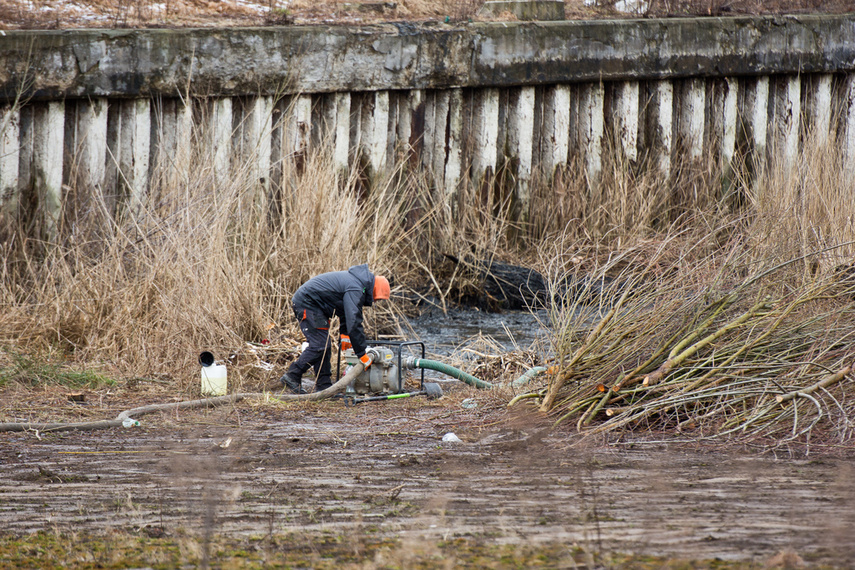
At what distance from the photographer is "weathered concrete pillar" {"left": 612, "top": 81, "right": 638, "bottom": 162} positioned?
1130 cm

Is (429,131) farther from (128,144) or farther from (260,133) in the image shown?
(128,144)

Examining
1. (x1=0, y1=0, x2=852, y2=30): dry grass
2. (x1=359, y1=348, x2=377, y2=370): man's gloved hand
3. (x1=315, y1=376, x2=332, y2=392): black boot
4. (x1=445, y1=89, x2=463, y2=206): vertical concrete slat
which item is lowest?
(x1=315, y1=376, x2=332, y2=392): black boot

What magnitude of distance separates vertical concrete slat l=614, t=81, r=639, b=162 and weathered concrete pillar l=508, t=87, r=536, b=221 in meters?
0.67

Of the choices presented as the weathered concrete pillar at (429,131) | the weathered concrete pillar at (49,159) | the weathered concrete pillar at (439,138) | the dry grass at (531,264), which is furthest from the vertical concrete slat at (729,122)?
the weathered concrete pillar at (49,159)

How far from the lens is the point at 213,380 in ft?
22.9

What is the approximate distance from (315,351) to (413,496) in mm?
3292

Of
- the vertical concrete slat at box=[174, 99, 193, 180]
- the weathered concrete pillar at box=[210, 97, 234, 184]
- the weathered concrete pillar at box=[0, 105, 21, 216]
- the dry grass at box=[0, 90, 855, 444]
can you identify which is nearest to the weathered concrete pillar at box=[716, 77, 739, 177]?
the dry grass at box=[0, 90, 855, 444]

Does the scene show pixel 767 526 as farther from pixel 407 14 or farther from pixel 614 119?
pixel 407 14

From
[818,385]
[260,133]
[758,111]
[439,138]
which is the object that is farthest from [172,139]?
[758,111]

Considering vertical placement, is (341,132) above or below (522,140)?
above

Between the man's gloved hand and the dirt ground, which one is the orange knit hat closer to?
the man's gloved hand

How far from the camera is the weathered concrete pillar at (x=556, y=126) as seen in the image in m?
11.1

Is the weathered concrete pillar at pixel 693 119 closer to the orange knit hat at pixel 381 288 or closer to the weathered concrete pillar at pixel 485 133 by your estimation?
the weathered concrete pillar at pixel 485 133

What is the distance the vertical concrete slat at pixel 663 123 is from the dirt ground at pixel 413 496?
6146mm
